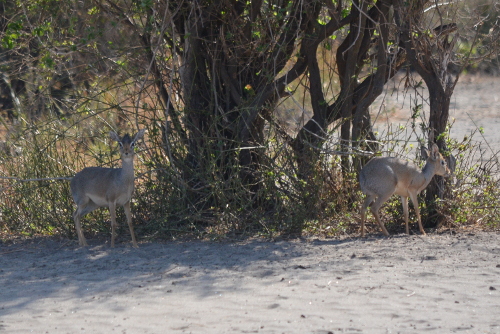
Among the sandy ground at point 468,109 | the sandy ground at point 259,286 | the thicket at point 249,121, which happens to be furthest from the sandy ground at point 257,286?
the sandy ground at point 468,109

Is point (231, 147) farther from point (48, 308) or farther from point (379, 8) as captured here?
point (48, 308)

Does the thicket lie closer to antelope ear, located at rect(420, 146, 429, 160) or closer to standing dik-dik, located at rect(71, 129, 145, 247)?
antelope ear, located at rect(420, 146, 429, 160)

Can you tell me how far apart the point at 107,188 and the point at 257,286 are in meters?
2.45

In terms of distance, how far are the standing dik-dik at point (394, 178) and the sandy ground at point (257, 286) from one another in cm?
43

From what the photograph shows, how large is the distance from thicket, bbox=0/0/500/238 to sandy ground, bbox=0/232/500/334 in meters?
0.53

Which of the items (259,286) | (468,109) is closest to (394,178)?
(259,286)

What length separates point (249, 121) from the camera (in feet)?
25.6

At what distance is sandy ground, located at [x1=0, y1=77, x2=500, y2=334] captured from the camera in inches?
190

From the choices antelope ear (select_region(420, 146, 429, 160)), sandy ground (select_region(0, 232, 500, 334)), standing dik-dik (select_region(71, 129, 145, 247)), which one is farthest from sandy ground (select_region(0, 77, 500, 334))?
antelope ear (select_region(420, 146, 429, 160))

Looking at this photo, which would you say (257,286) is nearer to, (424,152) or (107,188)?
(107,188)

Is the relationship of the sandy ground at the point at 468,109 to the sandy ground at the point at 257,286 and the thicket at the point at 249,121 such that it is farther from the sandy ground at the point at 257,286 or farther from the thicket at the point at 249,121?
the sandy ground at the point at 257,286

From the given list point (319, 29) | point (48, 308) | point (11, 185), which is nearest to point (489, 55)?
point (319, 29)

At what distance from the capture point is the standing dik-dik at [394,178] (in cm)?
750

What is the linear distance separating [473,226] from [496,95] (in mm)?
17912
